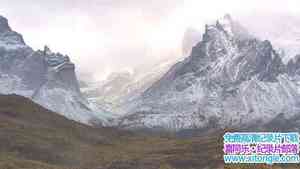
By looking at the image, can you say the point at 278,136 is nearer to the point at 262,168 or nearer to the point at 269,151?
the point at 269,151

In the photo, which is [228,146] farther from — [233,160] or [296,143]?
[296,143]

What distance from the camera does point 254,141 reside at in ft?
326

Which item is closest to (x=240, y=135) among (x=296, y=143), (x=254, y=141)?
(x=254, y=141)

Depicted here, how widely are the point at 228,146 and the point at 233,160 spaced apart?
2.54 m

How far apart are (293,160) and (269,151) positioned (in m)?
3.65

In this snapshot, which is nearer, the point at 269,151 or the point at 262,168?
the point at 262,168

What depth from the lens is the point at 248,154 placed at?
3927 inches

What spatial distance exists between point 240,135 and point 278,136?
5887 mm

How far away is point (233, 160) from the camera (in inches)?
3957

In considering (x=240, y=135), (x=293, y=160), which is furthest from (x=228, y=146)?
(x=293, y=160)

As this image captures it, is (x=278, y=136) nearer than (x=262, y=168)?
No

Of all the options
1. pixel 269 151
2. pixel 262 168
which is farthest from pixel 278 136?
pixel 262 168

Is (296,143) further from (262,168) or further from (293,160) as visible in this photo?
(262,168)

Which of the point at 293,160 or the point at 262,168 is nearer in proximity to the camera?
the point at 262,168
